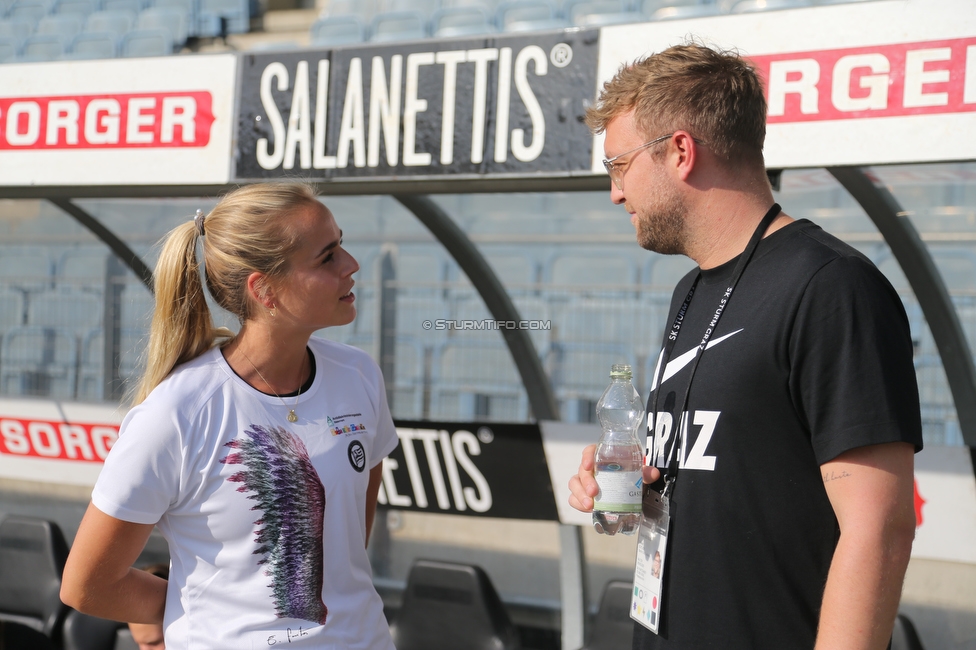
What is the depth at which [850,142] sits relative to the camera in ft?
8.21

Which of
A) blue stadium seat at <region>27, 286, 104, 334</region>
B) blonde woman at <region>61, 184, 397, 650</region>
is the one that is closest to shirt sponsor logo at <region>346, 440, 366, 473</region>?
blonde woman at <region>61, 184, 397, 650</region>

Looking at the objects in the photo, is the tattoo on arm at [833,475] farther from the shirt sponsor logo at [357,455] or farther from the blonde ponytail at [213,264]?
the blonde ponytail at [213,264]

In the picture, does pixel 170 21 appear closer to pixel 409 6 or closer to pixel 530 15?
pixel 409 6

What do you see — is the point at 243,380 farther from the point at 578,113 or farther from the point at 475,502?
the point at 475,502

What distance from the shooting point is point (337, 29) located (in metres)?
10.2

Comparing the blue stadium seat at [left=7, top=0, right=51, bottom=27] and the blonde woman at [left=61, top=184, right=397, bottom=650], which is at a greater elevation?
the blue stadium seat at [left=7, top=0, right=51, bottom=27]

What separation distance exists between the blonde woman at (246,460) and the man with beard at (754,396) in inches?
22.1

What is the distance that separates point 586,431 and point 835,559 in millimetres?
2334

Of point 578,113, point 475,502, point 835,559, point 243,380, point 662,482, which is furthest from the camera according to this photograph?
point 475,502

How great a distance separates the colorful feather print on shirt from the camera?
1819 millimetres

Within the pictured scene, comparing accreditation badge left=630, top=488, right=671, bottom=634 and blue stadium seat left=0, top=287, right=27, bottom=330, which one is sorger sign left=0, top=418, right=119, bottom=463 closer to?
blue stadium seat left=0, top=287, right=27, bottom=330

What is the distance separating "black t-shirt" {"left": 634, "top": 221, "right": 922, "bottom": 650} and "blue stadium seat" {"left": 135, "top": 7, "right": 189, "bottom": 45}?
35.4 ft

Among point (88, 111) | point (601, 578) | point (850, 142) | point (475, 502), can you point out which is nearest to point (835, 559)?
point (850, 142)

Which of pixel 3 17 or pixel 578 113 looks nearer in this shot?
pixel 578 113
